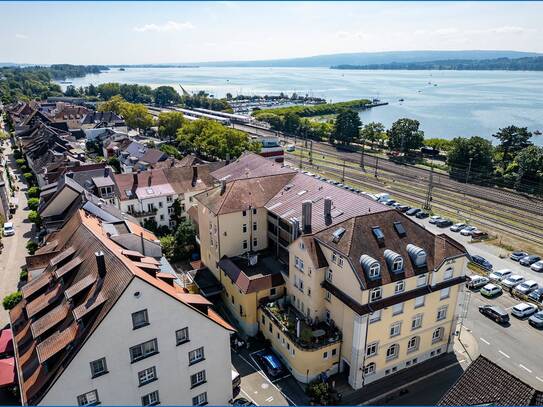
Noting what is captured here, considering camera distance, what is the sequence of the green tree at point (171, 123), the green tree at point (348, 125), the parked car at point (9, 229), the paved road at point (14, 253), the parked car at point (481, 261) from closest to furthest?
the paved road at point (14, 253)
the parked car at point (481, 261)
the parked car at point (9, 229)
the green tree at point (171, 123)
the green tree at point (348, 125)

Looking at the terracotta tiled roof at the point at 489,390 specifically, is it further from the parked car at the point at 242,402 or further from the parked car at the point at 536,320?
the parked car at the point at 536,320

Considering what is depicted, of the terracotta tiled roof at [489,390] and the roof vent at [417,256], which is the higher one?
the roof vent at [417,256]

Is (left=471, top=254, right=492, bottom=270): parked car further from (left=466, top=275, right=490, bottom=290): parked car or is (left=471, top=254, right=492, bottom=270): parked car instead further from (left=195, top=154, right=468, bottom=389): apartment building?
(left=195, top=154, right=468, bottom=389): apartment building

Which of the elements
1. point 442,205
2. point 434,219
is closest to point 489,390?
point 434,219

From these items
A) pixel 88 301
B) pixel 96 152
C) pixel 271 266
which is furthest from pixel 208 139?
pixel 88 301

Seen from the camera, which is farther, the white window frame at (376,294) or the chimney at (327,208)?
the chimney at (327,208)

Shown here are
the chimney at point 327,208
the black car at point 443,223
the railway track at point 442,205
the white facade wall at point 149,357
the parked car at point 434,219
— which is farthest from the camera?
the parked car at point 434,219

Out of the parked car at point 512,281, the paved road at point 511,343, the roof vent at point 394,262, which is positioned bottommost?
the paved road at point 511,343

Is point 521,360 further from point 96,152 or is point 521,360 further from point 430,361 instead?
point 96,152

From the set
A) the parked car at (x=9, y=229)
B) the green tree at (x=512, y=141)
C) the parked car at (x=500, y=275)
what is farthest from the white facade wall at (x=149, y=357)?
the green tree at (x=512, y=141)
